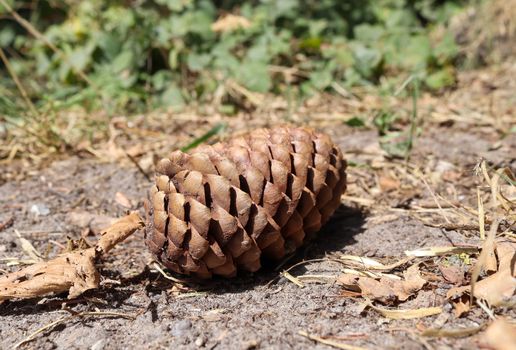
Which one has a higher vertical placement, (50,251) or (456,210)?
(456,210)

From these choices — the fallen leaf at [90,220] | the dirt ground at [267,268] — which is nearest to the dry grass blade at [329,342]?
the dirt ground at [267,268]

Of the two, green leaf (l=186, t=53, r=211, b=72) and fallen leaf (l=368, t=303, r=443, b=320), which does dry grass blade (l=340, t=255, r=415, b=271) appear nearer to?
fallen leaf (l=368, t=303, r=443, b=320)

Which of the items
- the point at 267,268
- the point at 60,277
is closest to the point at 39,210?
the point at 60,277

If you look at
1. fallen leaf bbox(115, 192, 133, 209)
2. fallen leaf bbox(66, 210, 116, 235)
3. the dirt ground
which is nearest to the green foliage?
the dirt ground

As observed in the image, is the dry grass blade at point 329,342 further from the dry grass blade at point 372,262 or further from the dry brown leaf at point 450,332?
the dry grass blade at point 372,262

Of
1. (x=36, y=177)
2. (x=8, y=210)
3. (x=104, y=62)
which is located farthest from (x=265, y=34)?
(x=8, y=210)

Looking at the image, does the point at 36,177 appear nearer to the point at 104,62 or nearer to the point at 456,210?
the point at 104,62

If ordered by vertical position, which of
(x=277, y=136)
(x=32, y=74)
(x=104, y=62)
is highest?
(x=277, y=136)
